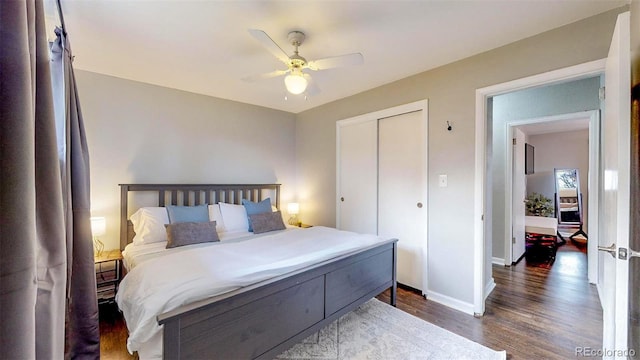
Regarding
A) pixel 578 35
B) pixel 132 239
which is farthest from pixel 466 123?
pixel 132 239

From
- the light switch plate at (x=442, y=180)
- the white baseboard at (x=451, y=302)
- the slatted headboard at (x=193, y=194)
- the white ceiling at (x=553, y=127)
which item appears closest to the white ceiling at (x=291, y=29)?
the light switch plate at (x=442, y=180)

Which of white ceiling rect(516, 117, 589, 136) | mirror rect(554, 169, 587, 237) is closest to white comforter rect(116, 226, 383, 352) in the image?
white ceiling rect(516, 117, 589, 136)

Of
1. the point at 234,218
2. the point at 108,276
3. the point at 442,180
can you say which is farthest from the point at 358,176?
the point at 108,276

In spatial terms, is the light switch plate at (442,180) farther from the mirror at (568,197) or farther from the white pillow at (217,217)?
the mirror at (568,197)

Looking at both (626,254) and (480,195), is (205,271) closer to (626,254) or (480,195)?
(626,254)

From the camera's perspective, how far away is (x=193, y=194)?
345 cm

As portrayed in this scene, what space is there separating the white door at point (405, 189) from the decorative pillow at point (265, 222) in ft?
4.33

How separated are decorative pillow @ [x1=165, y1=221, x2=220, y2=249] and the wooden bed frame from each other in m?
1.35

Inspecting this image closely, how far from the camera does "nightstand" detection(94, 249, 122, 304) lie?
2688 mm

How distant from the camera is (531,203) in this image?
545 centimetres

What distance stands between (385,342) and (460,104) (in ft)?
7.48

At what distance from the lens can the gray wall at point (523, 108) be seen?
3.30m

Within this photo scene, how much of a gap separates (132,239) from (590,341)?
173 inches

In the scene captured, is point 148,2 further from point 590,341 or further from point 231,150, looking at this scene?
point 590,341
